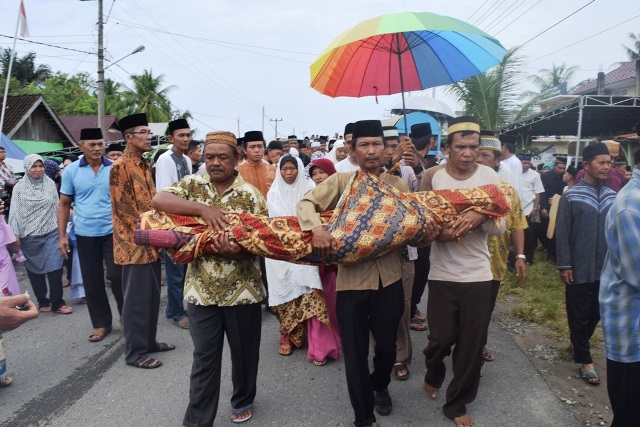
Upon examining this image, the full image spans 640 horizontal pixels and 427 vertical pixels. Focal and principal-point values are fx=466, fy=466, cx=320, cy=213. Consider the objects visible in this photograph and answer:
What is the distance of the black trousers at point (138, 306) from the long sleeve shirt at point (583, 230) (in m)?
3.68

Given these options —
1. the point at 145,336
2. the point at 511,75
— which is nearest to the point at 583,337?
the point at 145,336

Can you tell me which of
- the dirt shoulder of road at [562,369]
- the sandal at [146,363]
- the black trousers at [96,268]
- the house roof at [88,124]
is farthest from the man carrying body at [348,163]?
the house roof at [88,124]

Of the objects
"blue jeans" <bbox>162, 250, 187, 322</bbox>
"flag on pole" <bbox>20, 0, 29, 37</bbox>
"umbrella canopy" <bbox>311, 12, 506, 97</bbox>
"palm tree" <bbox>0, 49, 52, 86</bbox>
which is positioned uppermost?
"palm tree" <bbox>0, 49, 52, 86</bbox>

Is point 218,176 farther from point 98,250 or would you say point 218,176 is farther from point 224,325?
point 98,250

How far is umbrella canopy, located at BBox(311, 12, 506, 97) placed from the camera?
14.2 feet

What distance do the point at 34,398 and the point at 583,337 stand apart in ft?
14.8

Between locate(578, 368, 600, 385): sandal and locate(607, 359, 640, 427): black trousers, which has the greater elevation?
locate(607, 359, 640, 427): black trousers

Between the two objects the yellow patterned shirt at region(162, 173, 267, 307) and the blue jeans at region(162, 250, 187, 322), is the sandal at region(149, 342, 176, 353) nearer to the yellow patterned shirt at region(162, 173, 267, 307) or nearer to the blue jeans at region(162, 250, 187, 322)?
the blue jeans at region(162, 250, 187, 322)

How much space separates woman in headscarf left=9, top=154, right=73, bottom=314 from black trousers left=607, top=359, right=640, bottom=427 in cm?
591

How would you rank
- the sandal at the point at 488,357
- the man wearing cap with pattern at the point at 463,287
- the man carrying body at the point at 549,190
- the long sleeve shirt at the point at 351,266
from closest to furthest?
1. the long sleeve shirt at the point at 351,266
2. the man wearing cap with pattern at the point at 463,287
3. the sandal at the point at 488,357
4. the man carrying body at the point at 549,190

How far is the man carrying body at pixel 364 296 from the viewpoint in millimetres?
3068

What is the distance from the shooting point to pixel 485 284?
127 inches

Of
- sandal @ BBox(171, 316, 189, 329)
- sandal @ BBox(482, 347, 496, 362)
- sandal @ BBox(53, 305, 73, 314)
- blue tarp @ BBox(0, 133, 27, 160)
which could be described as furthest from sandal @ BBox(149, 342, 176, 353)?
blue tarp @ BBox(0, 133, 27, 160)

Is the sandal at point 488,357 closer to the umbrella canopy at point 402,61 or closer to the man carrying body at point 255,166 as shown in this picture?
the umbrella canopy at point 402,61
